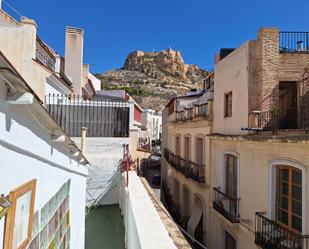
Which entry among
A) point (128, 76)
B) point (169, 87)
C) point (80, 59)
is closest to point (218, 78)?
point (80, 59)

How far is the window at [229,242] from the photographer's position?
11.3 meters

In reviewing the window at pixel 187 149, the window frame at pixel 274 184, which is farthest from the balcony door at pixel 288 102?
the window at pixel 187 149

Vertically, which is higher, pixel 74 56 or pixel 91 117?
pixel 74 56

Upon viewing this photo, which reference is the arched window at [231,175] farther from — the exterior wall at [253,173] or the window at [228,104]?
the window at [228,104]

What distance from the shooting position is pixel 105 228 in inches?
362

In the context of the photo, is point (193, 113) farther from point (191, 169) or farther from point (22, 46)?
point (22, 46)

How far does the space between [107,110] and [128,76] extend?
285 feet

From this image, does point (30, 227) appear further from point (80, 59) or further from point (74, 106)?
point (80, 59)

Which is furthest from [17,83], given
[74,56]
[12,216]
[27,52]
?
[74,56]

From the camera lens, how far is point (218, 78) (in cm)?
1333

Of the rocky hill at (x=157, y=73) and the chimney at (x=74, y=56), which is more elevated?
the rocky hill at (x=157, y=73)

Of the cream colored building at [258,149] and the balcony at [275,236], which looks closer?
the balcony at [275,236]

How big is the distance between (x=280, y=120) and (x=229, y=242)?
5640mm

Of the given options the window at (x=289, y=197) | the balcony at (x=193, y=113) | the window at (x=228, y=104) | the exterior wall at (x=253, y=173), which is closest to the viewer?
the exterior wall at (x=253, y=173)
